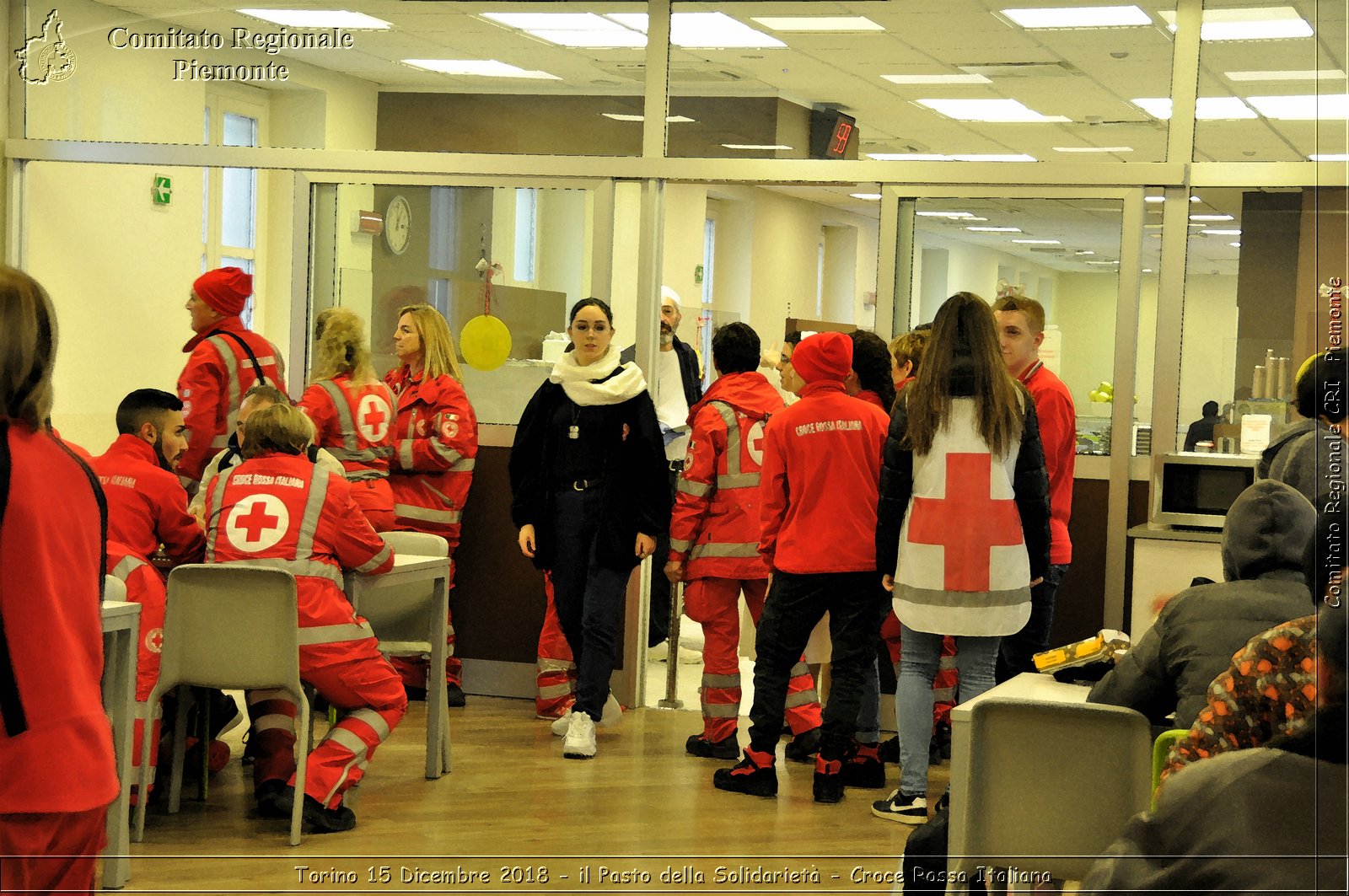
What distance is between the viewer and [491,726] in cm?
580

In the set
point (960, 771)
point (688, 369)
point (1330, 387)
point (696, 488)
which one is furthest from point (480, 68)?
point (960, 771)

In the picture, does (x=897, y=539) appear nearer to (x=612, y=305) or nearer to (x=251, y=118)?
(x=612, y=305)

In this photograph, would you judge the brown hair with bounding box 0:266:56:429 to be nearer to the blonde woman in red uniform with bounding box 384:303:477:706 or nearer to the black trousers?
the black trousers

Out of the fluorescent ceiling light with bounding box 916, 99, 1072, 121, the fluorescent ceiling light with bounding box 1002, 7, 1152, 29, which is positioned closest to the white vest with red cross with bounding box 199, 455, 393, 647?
the fluorescent ceiling light with bounding box 916, 99, 1072, 121

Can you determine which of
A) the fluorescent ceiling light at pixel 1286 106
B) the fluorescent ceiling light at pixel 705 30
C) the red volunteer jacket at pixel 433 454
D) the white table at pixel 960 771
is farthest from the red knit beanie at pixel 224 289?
the fluorescent ceiling light at pixel 1286 106

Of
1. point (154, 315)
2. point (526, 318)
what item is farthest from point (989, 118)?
point (154, 315)

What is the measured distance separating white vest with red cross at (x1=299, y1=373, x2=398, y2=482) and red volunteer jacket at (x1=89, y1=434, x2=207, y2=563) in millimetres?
1438

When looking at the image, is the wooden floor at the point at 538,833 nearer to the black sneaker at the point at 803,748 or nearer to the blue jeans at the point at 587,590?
the black sneaker at the point at 803,748

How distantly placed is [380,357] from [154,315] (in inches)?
84.9

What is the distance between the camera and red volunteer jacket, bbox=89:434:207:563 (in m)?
4.22

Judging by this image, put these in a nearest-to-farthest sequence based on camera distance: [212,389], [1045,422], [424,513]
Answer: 1. [1045,422]
2. [212,389]
3. [424,513]

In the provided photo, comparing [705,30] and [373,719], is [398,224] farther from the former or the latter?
[373,719]

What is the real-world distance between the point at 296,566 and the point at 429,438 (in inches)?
67.5

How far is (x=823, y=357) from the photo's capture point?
4.80 metres
